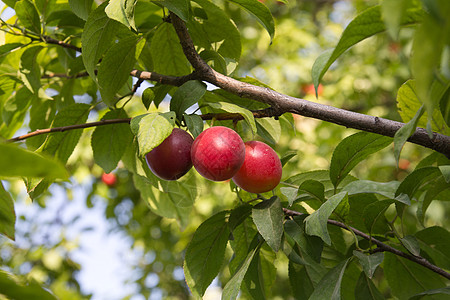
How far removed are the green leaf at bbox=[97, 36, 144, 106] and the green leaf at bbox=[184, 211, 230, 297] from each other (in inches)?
12.2

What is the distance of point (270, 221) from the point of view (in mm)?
679

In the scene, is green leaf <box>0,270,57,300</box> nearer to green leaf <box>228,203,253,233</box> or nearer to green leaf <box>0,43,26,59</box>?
green leaf <box>228,203,253,233</box>

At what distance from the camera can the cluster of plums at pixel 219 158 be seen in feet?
2.23

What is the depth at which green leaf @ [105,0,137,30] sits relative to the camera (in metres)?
0.65

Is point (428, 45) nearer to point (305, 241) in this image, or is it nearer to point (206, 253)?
point (305, 241)

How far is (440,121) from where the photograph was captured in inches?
30.3

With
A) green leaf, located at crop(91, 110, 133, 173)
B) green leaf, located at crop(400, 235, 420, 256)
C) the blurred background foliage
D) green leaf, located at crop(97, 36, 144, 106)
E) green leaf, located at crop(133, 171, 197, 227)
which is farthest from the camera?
the blurred background foliage

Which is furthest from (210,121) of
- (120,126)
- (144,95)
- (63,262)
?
(63,262)

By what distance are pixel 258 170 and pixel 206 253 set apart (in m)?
0.18

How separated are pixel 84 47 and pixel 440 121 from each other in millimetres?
632

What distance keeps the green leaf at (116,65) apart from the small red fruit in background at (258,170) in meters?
0.27

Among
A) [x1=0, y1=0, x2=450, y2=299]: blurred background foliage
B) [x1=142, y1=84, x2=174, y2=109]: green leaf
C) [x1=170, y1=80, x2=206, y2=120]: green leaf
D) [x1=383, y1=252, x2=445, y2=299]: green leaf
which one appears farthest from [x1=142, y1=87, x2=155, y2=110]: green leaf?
[x1=0, y1=0, x2=450, y2=299]: blurred background foliage

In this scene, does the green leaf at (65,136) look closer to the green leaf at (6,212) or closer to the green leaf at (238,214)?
the green leaf at (6,212)

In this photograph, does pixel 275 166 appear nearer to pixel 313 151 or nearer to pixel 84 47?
pixel 84 47
